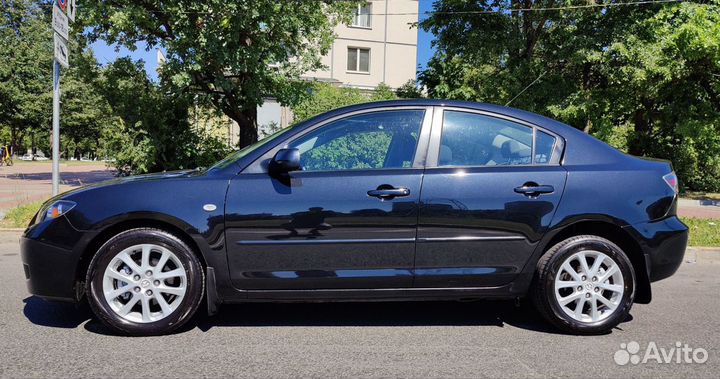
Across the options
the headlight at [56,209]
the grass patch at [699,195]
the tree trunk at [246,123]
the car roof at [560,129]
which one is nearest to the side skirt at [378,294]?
the car roof at [560,129]

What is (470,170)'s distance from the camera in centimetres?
363

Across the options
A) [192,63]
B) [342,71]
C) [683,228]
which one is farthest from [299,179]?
[342,71]

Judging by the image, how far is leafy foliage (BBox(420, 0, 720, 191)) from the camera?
13.7 meters

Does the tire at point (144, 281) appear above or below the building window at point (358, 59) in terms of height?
below

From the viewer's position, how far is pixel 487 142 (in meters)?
3.78

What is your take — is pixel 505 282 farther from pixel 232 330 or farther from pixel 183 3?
pixel 183 3

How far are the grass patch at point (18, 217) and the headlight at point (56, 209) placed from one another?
4790 millimetres

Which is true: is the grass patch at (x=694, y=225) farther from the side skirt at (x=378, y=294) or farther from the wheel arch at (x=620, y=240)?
the side skirt at (x=378, y=294)

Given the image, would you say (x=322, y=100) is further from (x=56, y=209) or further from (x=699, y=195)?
(x=699, y=195)

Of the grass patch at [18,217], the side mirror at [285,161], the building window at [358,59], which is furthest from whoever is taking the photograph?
the building window at [358,59]

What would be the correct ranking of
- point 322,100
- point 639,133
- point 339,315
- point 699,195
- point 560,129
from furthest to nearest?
point 639,133, point 699,195, point 322,100, point 339,315, point 560,129

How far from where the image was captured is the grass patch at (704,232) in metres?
7.16

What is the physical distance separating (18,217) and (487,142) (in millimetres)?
7601

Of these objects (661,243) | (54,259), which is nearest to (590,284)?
(661,243)
